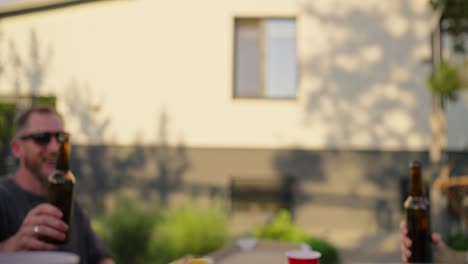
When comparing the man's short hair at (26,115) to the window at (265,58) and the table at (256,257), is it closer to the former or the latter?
the table at (256,257)

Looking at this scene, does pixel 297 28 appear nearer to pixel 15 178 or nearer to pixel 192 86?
pixel 192 86

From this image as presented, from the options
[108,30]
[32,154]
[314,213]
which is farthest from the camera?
[108,30]

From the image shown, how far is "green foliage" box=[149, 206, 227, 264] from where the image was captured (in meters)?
6.12

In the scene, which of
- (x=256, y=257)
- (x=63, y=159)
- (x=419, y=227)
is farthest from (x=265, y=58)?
(x=419, y=227)

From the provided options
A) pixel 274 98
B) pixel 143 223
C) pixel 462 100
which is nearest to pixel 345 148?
pixel 274 98

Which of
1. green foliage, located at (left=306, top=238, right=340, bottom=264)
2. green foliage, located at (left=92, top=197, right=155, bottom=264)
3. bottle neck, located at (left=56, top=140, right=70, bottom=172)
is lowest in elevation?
green foliage, located at (left=306, top=238, right=340, bottom=264)

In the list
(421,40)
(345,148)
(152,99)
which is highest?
(421,40)

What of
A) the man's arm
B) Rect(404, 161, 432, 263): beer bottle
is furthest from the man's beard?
Rect(404, 161, 432, 263): beer bottle

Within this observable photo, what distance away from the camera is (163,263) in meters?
6.01

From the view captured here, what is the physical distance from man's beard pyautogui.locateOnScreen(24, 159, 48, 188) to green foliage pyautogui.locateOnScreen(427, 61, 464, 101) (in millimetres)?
7460

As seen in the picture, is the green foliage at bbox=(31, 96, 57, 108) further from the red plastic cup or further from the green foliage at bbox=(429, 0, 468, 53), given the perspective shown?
the red plastic cup

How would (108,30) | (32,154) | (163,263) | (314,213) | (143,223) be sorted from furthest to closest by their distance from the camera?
1. (108,30)
2. (314,213)
3. (143,223)
4. (163,263)
5. (32,154)

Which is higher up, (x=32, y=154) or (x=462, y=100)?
(x=462, y=100)

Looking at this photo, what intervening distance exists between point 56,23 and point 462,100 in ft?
27.2
